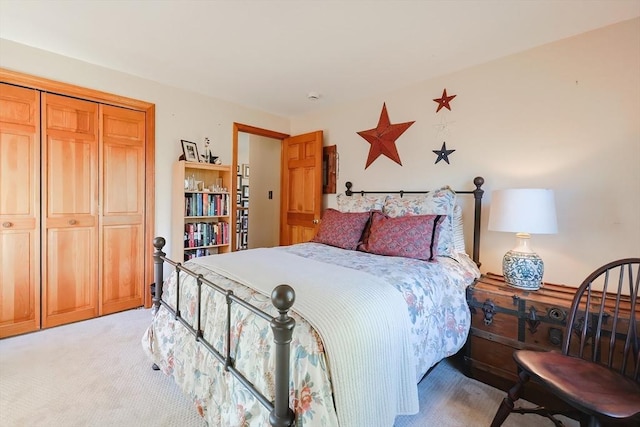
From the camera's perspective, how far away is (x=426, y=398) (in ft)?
5.83

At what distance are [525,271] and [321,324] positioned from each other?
1.61 m

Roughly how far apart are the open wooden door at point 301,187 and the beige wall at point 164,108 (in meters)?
0.55

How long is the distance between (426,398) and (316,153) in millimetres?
2754

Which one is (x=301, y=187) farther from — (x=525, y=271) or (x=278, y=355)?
(x=278, y=355)

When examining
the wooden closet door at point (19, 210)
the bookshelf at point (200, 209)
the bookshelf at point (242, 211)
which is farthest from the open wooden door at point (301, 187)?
the wooden closet door at point (19, 210)

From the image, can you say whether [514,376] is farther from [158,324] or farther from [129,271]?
[129,271]

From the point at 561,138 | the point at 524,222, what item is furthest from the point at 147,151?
the point at 561,138

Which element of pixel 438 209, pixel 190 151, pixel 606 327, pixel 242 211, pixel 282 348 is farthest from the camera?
pixel 242 211

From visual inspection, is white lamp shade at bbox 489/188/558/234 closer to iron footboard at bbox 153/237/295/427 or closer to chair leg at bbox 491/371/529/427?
chair leg at bbox 491/371/529/427

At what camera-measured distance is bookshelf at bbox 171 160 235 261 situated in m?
3.13

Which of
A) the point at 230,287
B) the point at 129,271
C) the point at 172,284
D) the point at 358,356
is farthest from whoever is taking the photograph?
the point at 129,271

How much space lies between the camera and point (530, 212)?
1902mm

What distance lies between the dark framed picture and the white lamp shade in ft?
9.89

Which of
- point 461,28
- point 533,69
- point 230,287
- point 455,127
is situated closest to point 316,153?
point 455,127
